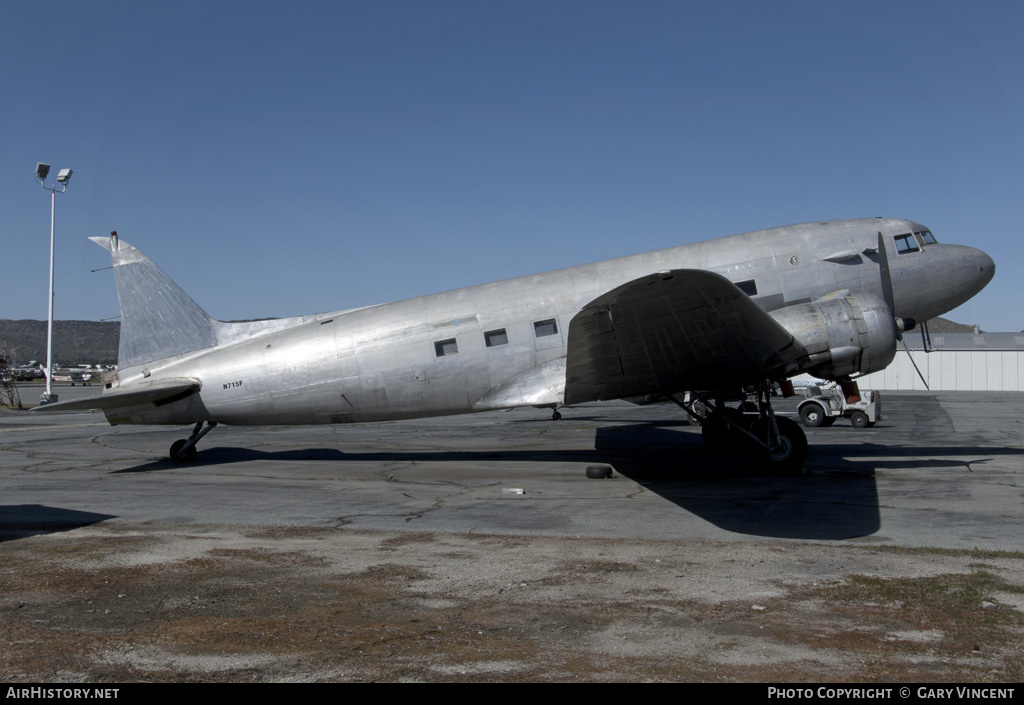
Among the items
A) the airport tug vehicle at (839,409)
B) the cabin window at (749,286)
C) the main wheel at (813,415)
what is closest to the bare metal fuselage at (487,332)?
the cabin window at (749,286)

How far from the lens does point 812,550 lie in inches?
275

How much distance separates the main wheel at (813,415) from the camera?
888 inches

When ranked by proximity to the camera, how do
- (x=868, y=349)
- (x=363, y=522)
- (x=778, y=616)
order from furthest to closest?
(x=868, y=349) < (x=363, y=522) < (x=778, y=616)

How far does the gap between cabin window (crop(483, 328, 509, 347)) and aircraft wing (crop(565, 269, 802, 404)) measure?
1.66 m

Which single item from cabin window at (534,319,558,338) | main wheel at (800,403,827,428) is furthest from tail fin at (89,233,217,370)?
main wheel at (800,403,827,428)

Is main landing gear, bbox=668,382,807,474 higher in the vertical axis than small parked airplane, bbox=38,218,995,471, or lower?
lower

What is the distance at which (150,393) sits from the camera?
44.9 feet

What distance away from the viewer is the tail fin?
1458cm

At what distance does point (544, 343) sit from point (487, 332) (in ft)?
3.48

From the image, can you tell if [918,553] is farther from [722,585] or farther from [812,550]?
[722,585]

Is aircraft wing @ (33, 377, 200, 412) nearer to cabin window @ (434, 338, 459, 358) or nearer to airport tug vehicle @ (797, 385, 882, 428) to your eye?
cabin window @ (434, 338, 459, 358)

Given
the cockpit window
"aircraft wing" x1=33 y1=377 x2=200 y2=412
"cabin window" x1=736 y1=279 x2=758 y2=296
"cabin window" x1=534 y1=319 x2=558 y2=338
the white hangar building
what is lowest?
the white hangar building

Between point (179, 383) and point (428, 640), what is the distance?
1118 cm
